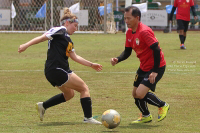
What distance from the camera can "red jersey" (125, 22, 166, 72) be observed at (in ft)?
21.3

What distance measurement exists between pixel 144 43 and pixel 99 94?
2.92 meters

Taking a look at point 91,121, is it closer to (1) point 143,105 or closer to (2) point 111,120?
(2) point 111,120

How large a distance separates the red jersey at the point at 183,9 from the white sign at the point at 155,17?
10.3 m

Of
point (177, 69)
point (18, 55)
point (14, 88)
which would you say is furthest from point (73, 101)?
point (18, 55)

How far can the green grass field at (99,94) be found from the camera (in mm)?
6465

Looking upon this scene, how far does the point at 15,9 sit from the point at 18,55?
1253 centimetres

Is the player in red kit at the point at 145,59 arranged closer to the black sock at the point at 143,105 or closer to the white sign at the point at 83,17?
the black sock at the point at 143,105

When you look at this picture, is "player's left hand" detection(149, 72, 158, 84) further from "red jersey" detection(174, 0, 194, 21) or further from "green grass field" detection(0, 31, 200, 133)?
"red jersey" detection(174, 0, 194, 21)

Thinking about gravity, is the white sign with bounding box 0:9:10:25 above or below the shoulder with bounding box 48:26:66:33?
below

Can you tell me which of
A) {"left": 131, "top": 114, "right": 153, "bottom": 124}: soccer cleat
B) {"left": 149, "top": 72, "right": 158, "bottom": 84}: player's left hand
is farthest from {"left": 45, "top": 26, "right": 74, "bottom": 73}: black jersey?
{"left": 131, "top": 114, "right": 153, "bottom": 124}: soccer cleat

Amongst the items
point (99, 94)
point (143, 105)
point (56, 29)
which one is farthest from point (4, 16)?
point (143, 105)

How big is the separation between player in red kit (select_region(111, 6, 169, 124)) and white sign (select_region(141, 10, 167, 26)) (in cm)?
2187

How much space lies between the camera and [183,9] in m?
18.0

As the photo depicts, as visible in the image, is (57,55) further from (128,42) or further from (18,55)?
(18,55)
